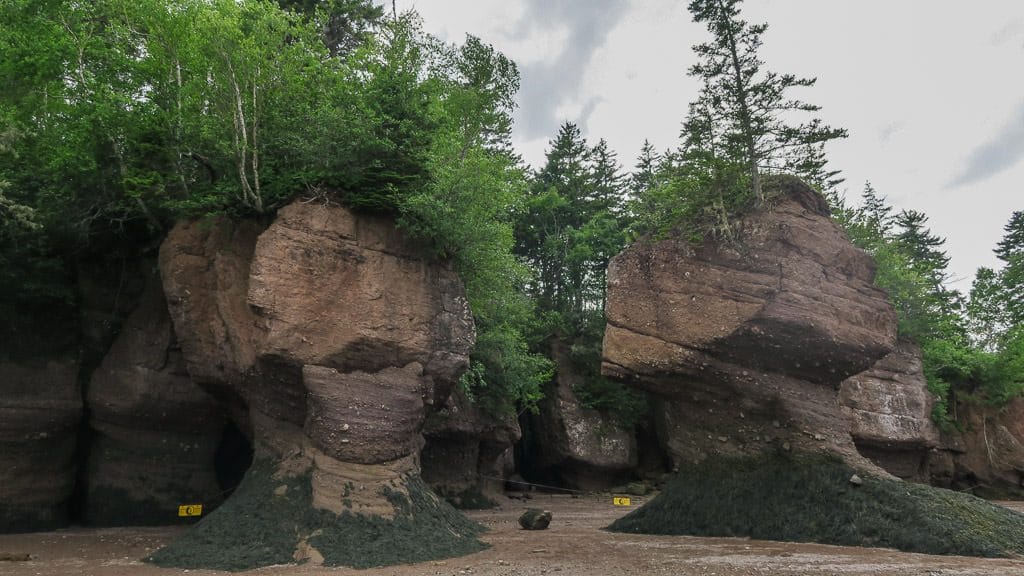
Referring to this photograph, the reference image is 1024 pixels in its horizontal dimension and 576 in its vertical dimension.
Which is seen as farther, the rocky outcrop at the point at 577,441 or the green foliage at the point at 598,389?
the green foliage at the point at 598,389

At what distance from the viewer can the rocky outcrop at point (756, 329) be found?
49.9ft

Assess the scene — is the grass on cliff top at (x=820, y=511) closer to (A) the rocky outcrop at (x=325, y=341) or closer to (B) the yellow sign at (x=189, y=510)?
(A) the rocky outcrop at (x=325, y=341)

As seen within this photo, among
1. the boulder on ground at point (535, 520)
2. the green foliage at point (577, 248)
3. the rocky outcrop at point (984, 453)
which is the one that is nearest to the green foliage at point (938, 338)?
the rocky outcrop at point (984, 453)

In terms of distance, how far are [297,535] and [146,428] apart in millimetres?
9276

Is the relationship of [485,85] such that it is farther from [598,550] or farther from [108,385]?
[108,385]

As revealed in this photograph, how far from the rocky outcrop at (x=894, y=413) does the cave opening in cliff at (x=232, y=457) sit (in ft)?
73.3

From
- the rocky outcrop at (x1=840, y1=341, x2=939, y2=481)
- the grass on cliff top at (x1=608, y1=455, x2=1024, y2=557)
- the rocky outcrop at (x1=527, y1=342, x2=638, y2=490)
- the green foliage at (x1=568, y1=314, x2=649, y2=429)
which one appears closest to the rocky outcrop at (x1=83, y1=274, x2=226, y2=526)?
the grass on cliff top at (x1=608, y1=455, x2=1024, y2=557)

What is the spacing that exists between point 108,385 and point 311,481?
8.97m

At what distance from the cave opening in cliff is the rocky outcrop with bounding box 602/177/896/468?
12.4 metres

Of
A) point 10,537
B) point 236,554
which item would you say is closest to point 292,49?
point 236,554

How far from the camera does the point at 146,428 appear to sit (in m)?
18.6

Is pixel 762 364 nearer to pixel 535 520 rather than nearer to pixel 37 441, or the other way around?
pixel 535 520

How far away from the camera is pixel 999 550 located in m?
12.0

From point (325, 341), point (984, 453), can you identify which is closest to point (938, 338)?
point (984, 453)
